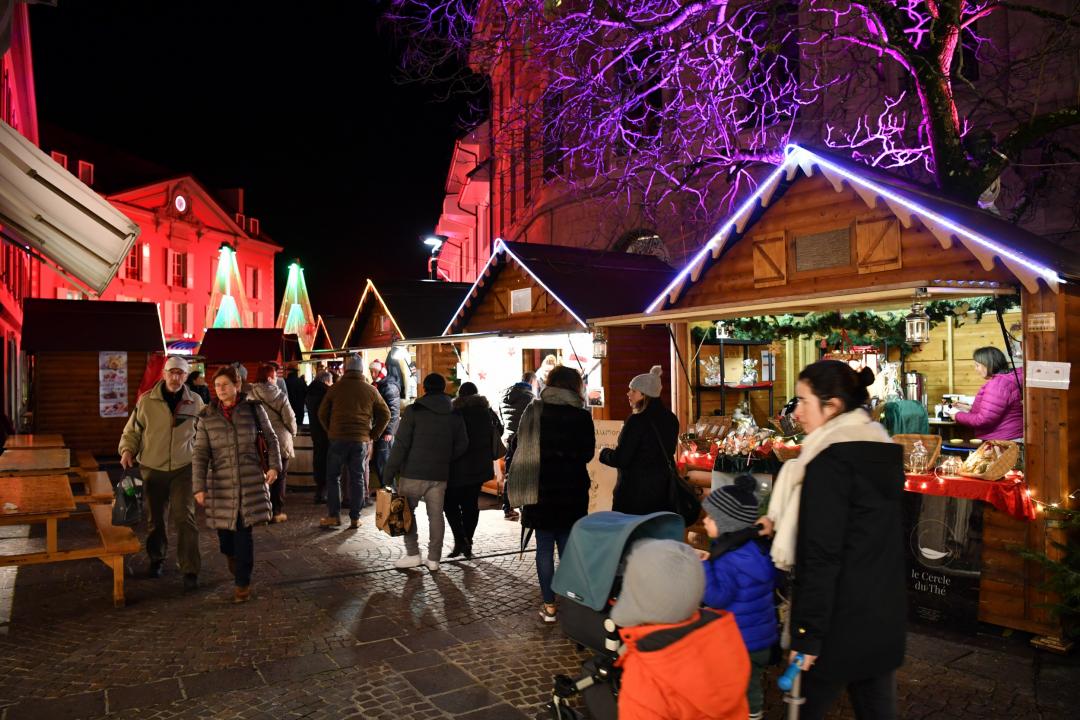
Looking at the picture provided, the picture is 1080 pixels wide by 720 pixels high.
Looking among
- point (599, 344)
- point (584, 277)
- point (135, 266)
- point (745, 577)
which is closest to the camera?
point (745, 577)

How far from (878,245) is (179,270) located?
4571cm

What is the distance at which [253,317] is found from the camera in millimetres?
52250

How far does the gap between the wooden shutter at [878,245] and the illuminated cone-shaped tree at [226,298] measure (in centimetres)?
2694

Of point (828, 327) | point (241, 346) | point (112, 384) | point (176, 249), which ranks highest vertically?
point (176, 249)

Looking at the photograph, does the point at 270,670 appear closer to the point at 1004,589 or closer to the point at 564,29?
the point at 1004,589

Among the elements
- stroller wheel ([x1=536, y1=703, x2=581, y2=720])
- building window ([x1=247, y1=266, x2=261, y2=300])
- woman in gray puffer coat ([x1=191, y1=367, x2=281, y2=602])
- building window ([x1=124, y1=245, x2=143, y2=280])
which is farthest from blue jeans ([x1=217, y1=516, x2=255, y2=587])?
building window ([x1=247, y1=266, x2=261, y2=300])

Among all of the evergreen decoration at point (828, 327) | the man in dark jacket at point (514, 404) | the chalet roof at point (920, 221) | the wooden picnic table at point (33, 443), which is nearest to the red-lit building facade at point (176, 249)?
the wooden picnic table at point (33, 443)

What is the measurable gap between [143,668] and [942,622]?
5604 millimetres

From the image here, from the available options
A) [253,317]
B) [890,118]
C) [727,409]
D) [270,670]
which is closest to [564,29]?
[890,118]

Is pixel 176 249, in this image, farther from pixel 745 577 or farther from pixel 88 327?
pixel 745 577

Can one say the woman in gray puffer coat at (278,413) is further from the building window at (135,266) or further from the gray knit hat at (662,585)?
the building window at (135,266)

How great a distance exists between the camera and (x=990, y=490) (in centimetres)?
562

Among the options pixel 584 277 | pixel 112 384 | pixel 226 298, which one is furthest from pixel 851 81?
pixel 226 298

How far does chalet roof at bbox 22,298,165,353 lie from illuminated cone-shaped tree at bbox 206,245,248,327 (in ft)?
39.4
